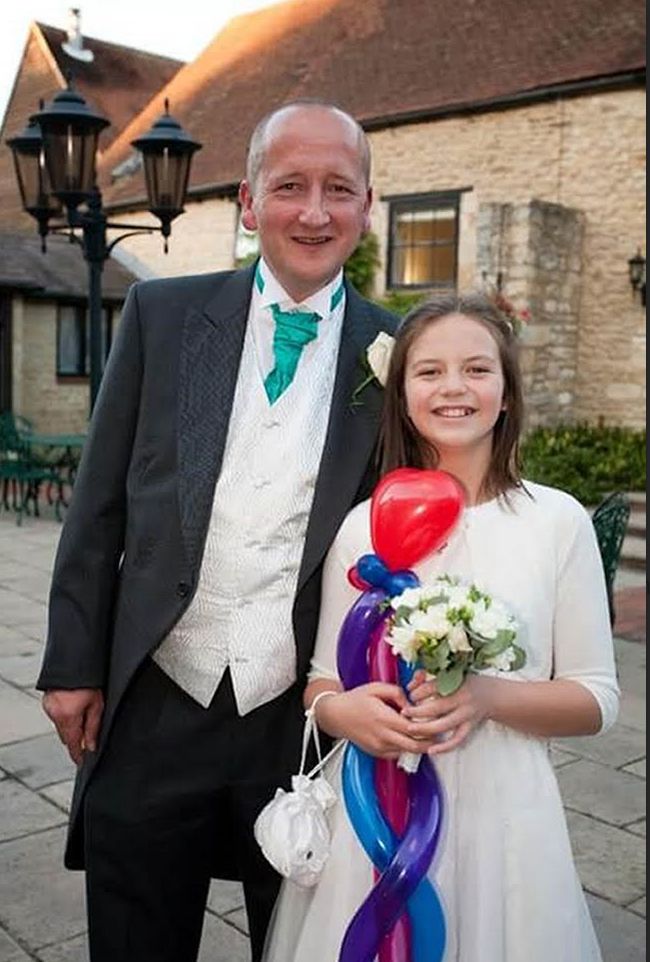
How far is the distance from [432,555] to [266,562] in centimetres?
32

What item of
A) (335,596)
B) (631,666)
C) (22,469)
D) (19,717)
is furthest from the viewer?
(22,469)

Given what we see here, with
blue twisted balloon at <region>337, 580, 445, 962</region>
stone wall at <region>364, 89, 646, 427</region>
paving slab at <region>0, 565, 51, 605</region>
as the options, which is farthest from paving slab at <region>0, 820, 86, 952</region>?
stone wall at <region>364, 89, 646, 427</region>

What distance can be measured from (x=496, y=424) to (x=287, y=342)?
44cm

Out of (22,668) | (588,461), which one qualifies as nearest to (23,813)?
(22,668)

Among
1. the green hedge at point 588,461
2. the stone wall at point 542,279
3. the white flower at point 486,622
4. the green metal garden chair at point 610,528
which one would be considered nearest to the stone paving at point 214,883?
the green metal garden chair at point 610,528

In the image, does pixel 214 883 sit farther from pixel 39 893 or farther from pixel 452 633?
pixel 452 633

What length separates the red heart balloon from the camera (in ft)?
5.44

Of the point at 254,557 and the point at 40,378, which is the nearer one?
the point at 254,557

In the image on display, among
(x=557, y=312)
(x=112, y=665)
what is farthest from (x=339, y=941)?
(x=557, y=312)

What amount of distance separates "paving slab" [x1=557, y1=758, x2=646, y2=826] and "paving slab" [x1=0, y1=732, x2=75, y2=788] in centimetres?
195

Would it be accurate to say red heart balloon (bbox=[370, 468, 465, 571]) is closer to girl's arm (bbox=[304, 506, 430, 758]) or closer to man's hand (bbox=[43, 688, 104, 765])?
girl's arm (bbox=[304, 506, 430, 758])

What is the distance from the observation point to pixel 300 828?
1.68 metres

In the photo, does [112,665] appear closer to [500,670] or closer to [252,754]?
[252,754]

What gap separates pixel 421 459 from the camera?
1.83 meters
